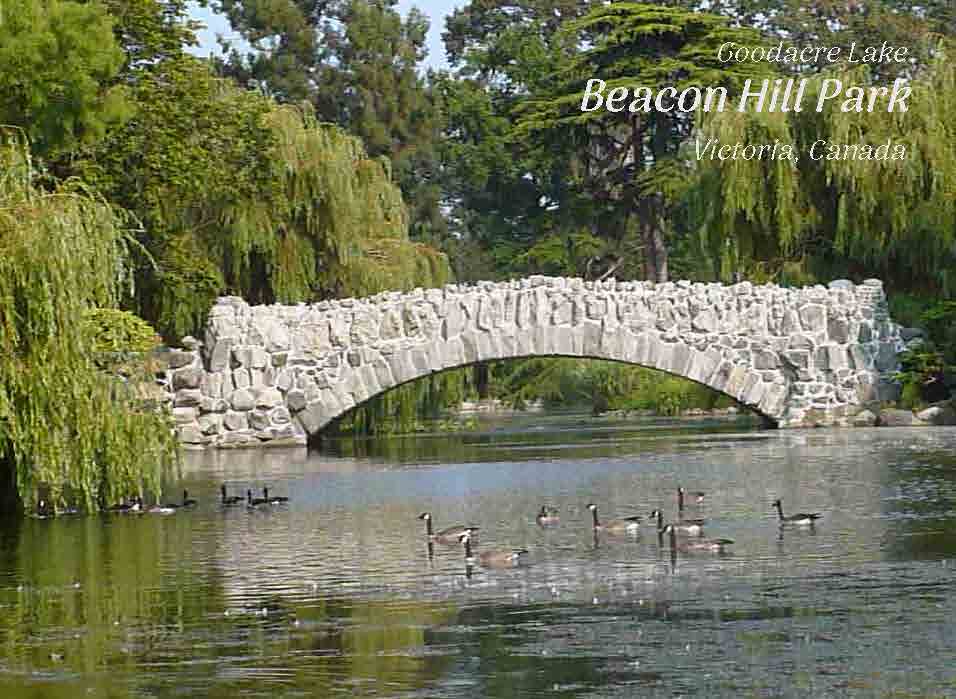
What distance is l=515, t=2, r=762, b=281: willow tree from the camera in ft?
146

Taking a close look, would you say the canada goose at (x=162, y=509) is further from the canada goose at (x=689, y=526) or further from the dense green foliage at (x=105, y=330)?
the canada goose at (x=689, y=526)

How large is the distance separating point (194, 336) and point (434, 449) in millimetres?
4099

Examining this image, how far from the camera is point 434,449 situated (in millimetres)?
30922

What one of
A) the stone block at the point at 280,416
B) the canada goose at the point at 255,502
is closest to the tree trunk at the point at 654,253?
the stone block at the point at 280,416

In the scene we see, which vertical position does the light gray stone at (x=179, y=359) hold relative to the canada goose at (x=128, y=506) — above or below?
above

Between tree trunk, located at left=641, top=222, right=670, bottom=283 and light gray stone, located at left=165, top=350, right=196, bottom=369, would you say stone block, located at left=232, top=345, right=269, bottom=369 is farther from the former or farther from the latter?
tree trunk, located at left=641, top=222, right=670, bottom=283

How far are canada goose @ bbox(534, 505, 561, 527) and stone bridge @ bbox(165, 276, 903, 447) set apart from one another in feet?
40.7

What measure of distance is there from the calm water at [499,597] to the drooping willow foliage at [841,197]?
9.78 m

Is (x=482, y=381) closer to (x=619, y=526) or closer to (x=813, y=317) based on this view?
(x=813, y=317)

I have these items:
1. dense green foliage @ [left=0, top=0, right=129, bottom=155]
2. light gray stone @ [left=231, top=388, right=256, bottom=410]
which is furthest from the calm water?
light gray stone @ [left=231, top=388, right=256, bottom=410]

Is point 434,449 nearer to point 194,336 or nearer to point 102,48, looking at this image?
point 194,336

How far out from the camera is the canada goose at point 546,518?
17.3 m

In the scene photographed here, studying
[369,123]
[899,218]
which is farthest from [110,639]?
[369,123]

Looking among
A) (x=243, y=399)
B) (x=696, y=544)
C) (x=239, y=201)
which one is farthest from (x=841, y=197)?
(x=696, y=544)
